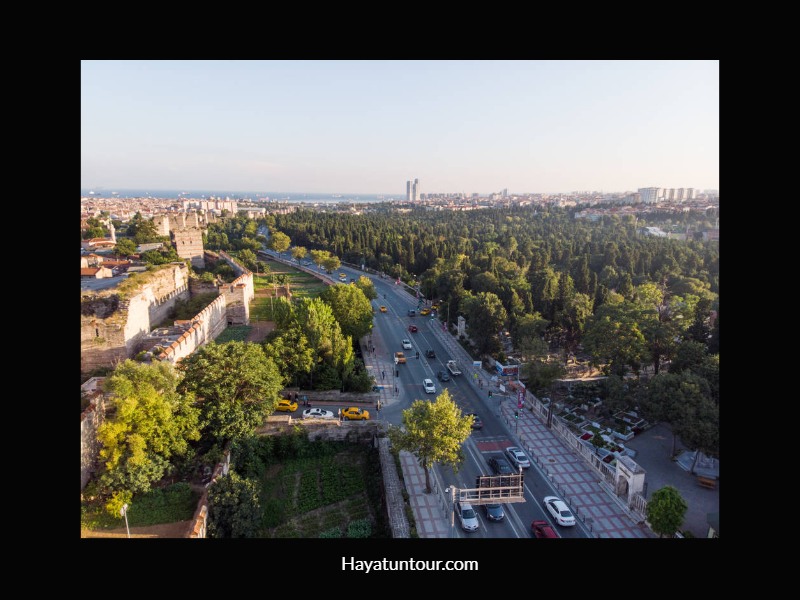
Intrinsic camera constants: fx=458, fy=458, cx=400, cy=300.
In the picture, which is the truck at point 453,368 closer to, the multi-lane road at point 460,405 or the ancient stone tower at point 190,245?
the multi-lane road at point 460,405

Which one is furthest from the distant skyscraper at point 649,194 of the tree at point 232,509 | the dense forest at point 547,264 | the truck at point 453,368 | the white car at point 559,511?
the tree at point 232,509

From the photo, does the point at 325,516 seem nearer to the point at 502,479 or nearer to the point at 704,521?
the point at 502,479

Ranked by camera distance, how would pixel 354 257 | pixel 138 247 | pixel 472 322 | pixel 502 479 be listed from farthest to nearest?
pixel 354 257 → pixel 138 247 → pixel 472 322 → pixel 502 479

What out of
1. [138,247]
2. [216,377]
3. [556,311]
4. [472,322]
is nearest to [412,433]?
[216,377]

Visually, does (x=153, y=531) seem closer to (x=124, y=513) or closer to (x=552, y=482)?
(x=124, y=513)

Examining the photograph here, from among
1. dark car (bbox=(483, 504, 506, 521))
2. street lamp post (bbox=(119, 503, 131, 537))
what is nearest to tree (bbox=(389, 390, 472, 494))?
dark car (bbox=(483, 504, 506, 521))

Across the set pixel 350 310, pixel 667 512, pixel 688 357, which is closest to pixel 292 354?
pixel 350 310
